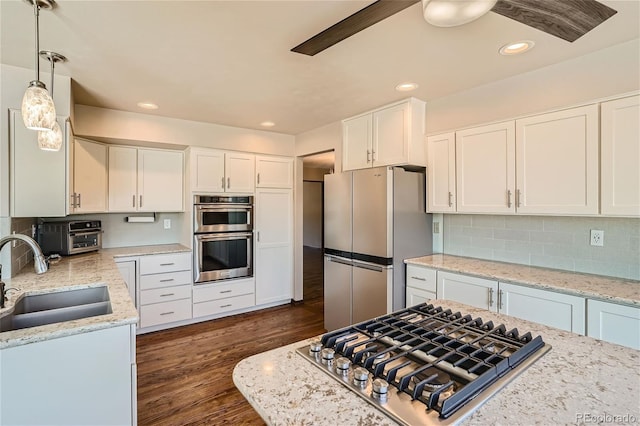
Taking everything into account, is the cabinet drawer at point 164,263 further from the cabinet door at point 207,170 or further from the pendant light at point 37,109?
the pendant light at point 37,109

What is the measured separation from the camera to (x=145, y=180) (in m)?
3.71

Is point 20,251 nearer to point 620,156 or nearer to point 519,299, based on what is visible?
point 519,299

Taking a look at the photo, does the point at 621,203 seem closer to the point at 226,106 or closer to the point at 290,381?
the point at 290,381

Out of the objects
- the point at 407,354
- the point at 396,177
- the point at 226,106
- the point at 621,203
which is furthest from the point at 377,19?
the point at 226,106

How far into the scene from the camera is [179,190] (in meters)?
3.90

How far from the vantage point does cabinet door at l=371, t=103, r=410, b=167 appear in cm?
299

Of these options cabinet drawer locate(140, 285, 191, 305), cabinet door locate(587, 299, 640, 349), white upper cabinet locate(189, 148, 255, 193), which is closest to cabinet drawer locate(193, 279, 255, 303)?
cabinet drawer locate(140, 285, 191, 305)

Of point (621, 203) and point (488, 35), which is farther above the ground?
point (488, 35)

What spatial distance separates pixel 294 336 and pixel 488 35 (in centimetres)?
312

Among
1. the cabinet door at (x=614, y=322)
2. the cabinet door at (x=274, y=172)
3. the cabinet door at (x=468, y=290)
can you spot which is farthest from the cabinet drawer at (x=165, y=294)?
the cabinet door at (x=614, y=322)

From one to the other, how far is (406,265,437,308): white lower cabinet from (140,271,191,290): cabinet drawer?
249cm

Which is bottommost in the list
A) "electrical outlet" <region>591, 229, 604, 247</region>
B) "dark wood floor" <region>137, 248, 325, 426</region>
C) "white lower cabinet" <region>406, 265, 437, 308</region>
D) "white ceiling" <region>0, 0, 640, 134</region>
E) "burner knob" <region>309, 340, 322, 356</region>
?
"dark wood floor" <region>137, 248, 325, 426</region>

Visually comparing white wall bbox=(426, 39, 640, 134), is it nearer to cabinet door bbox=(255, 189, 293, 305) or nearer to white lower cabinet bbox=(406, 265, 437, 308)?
white lower cabinet bbox=(406, 265, 437, 308)

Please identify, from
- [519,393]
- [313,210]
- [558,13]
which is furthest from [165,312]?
[313,210]
